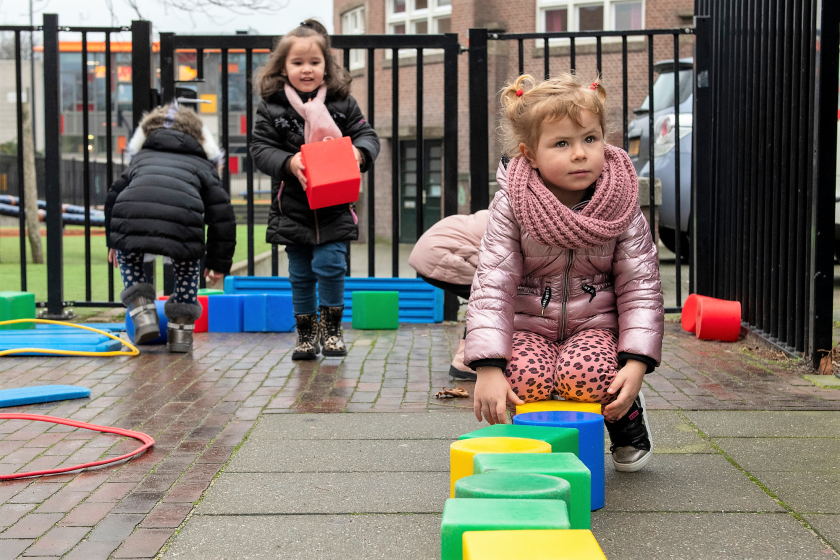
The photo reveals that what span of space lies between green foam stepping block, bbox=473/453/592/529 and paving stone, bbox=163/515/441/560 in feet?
0.98

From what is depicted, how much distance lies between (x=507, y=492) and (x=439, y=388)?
2450 millimetres

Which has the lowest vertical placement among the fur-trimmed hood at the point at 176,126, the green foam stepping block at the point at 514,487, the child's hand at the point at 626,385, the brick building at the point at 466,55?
the green foam stepping block at the point at 514,487

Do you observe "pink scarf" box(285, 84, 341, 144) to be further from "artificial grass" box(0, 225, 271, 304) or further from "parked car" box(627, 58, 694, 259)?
"parked car" box(627, 58, 694, 259)

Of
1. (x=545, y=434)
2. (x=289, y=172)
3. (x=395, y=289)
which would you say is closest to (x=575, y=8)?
(x=395, y=289)

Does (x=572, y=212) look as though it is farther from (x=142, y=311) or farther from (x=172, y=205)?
(x=142, y=311)

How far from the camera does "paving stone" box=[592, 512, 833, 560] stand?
7.54 feet

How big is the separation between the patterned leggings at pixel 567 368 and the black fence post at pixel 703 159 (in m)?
3.93

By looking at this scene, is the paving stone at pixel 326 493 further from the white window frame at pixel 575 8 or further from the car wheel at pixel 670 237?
the white window frame at pixel 575 8

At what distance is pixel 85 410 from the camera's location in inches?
156

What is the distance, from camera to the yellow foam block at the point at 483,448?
232 centimetres

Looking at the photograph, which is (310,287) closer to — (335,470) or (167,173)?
(167,173)

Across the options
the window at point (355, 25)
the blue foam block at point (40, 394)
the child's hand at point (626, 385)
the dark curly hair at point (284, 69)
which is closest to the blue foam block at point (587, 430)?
the child's hand at point (626, 385)

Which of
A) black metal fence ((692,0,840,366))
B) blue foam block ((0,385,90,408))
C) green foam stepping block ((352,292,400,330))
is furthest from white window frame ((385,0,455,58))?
blue foam block ((0,385,90,408))

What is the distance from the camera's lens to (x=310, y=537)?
96.1 inches
